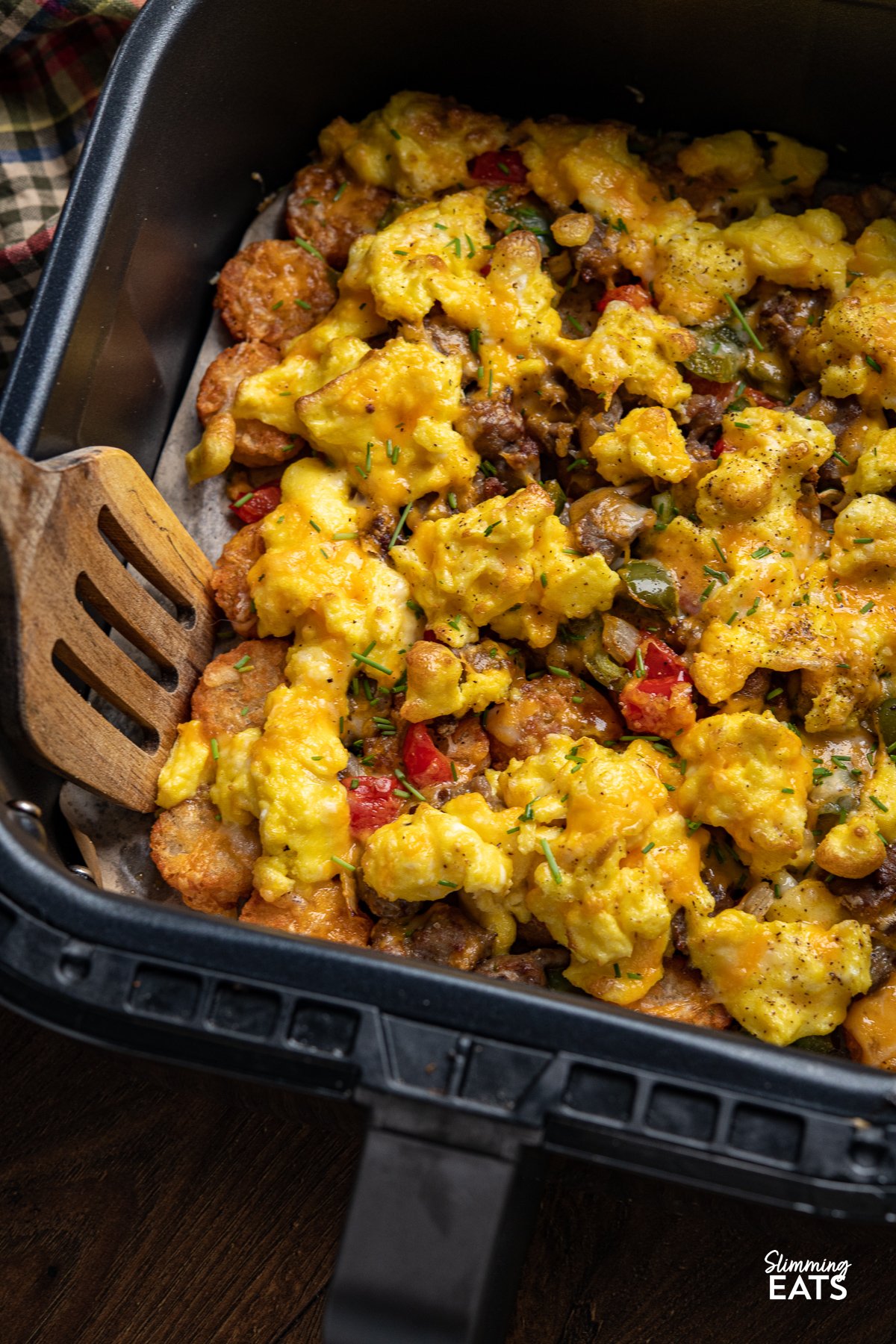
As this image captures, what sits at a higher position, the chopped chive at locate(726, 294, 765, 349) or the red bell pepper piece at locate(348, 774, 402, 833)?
the chopped chive at locate(726, 294, 765, 349)

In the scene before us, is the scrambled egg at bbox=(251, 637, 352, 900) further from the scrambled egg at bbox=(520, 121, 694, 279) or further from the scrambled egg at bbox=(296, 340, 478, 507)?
the scrambled egg at bbox=(520, 121, 694, 279)

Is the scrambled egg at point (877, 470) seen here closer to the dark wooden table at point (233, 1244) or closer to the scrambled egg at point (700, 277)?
the scrambled egg at point (700, 277)

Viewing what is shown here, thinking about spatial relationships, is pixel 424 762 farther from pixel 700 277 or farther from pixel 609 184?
pixel 609 184

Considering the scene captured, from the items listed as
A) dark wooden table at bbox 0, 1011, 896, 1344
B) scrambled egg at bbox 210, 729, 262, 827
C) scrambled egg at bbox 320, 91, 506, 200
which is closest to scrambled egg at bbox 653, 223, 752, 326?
scrambled egg at bbox 320, 91, 506, 200

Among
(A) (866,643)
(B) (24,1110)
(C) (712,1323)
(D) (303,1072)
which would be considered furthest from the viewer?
(B) (24,1110)

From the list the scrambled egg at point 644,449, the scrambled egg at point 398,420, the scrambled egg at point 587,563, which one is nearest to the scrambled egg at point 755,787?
the scrambled egg at point 587,563

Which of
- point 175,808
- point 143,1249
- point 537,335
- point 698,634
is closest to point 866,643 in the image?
point 698,634

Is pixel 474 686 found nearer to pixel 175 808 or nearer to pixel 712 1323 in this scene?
pixel 175 808
